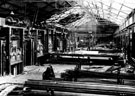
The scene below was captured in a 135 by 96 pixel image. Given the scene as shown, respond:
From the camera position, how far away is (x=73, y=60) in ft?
40.0

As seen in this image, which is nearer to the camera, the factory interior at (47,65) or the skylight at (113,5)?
the factory interior at (47,65)

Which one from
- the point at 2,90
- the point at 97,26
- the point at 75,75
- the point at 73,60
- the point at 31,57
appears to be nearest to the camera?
the point at 2,90

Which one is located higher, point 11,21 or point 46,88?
point 11,21

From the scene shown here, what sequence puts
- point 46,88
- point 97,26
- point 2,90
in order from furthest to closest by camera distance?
point 97,26 → point 2,90 → point 46,88

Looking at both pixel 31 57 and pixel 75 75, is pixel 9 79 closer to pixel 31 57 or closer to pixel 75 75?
pixel 75 75

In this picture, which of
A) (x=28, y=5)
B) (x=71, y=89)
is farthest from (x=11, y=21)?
(x=28, y=5)

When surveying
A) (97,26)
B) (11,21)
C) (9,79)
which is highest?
(97,26)

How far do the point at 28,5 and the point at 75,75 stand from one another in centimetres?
1242

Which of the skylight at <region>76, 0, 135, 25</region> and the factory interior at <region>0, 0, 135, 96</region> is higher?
the skylight at <region>76, 0, 135, 25</region>

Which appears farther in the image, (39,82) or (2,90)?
(2,90)

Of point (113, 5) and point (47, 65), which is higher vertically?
point (113, 5)

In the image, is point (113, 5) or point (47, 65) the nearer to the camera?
point (47, 65)

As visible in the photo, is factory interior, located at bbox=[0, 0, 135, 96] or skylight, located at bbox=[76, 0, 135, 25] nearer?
factory interior, located at bbox=[0, 0, 135, 96]

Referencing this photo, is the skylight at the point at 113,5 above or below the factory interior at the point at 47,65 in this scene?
above
